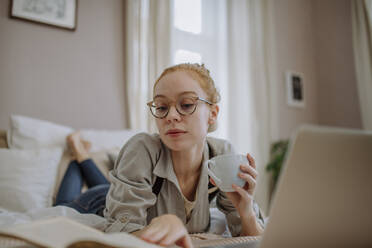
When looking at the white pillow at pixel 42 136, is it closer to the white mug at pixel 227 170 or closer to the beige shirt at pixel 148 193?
the beige shirt at pixel 148 193

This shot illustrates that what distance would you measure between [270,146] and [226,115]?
0.62 meters

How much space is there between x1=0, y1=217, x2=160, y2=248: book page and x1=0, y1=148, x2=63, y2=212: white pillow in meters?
1.20

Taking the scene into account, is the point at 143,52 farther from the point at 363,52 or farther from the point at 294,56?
the point at 363,52

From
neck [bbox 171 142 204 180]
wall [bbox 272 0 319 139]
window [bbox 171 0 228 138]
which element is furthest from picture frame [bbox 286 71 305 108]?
neck [bbox 171 142 204 180]

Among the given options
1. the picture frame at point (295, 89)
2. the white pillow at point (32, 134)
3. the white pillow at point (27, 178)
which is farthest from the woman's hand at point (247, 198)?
the picture frame at point (295, 89)

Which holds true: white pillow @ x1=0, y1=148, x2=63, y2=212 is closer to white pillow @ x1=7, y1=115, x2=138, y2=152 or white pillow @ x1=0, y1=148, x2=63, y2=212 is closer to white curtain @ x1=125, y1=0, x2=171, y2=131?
white pillow @ x1=7, y1=115, x2=138, y2=152

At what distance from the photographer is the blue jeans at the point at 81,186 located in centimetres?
131

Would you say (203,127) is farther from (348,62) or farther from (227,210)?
(348,62)

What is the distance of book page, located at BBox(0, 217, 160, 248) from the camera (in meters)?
0.35

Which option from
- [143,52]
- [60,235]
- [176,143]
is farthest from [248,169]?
[143,52]

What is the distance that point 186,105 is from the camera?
0.92m

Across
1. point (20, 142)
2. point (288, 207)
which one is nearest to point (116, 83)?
point (20, 142)

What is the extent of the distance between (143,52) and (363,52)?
2321 mm

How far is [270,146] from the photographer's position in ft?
10.2
